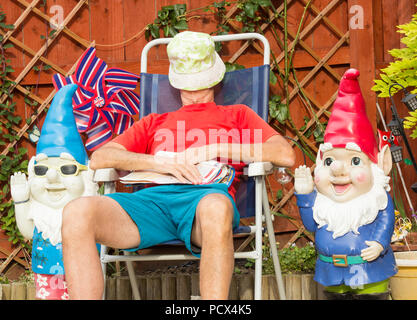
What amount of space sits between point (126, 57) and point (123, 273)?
1208 mm

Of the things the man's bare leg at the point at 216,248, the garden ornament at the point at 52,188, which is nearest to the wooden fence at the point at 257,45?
the garden ornament at the point at 52,188

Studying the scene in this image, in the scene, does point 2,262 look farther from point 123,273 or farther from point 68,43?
point 68,43

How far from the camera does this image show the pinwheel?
9.52 feet

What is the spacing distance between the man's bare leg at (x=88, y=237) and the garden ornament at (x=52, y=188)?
56 cm

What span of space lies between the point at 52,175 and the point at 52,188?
6 cm

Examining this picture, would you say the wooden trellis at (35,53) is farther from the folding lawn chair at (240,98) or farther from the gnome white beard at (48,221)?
the gnome white beard at (48,221)

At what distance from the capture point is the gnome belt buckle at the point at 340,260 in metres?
2.12

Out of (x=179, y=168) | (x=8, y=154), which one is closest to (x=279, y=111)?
(x=179, y=168)

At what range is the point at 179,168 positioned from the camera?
2127 mm

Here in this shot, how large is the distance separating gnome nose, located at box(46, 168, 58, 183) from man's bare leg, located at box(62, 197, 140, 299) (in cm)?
56

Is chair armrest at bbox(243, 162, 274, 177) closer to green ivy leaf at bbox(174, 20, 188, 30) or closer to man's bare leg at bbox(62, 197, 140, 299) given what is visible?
man's bare leg at bbox(62, 197, 140, 299)

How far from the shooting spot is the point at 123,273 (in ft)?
9.98

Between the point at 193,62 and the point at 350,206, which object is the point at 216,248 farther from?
the point at 193,62

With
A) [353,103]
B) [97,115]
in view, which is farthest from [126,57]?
[353,103]
